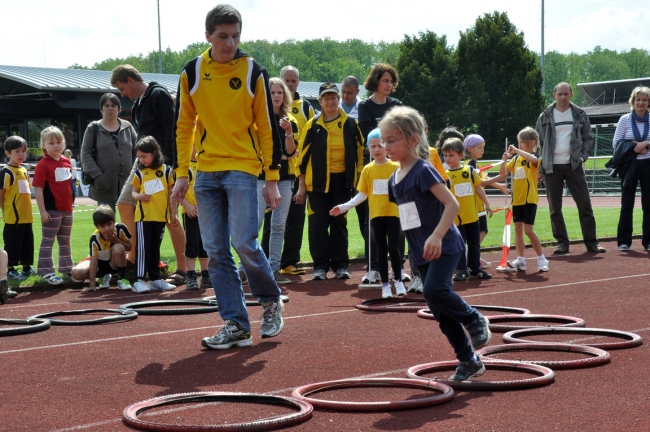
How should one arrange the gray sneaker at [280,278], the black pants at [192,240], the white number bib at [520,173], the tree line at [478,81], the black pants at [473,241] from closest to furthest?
1. the black pants at [192,240]
2. the gray sneaker at [280,278]
3. the black pants at [473,241]
4. the white number bib at [520,173]
5. the tree line at [478,81]

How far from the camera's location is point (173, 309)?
8812 mm

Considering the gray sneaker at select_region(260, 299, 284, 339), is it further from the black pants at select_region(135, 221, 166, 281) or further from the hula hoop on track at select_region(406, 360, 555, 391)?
the black pants at select_region(135, 221, 166, 281)

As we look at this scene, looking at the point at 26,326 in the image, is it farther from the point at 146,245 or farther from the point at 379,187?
the point at 379,187

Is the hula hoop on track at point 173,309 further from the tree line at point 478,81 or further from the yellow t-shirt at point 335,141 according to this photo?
the tree line at point 478,81

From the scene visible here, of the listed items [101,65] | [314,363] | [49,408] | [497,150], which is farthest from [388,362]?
[101,65]

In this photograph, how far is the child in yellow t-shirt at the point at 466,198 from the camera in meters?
11.3

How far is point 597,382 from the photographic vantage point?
18.3 ft

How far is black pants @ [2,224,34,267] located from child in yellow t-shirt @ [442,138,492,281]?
5483 millimetres

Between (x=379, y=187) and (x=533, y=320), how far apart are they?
7.65ft

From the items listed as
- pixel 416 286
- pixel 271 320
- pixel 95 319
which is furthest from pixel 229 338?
pixel 416 286

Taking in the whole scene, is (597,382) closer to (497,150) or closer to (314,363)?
(314,363)

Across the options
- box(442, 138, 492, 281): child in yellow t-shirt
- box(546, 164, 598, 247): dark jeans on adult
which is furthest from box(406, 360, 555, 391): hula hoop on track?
box(546, 164, 598, 247): dark jeans on adult

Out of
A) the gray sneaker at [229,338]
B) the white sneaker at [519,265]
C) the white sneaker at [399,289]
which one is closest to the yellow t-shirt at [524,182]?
the white sneaker at [519,265]

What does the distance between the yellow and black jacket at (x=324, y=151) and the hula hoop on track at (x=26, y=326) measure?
4205 millimetres
